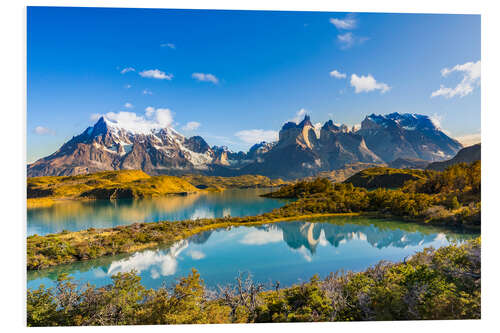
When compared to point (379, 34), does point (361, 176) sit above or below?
below

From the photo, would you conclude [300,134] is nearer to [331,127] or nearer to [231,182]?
[331,127]

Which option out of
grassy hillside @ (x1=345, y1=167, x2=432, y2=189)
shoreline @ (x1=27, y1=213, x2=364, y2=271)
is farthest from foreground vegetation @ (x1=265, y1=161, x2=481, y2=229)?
grassy hillside @ (x1=345, y1=167, x2=432, y2=189)

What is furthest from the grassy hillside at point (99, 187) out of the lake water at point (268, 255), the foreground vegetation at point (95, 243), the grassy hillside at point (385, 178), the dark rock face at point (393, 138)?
the dark rock face at point (393, 138)

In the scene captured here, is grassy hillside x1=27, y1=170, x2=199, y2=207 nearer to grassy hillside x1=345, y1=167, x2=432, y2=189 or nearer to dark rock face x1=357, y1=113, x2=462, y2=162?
grassy hillside x1=345, y1=167, x2=432, y2=189

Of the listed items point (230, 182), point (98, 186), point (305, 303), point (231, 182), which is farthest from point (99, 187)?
point (231, 182)
